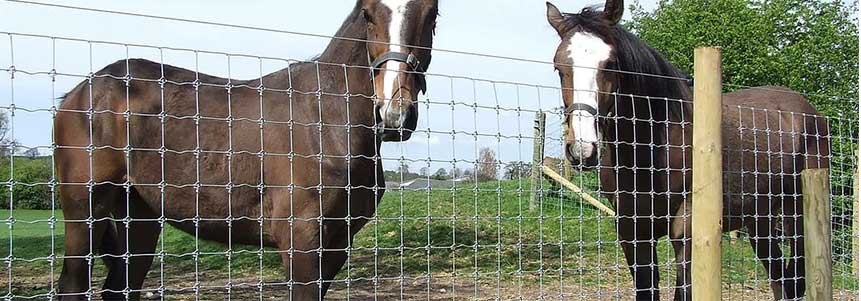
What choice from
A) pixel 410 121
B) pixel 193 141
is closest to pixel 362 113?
pixel 410 121

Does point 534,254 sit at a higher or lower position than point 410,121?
lower

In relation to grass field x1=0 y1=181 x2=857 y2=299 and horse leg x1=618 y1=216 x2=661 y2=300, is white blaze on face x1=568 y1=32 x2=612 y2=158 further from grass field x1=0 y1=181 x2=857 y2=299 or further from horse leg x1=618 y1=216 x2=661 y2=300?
grass field x1=0 y1=181 x2=857 y2=299

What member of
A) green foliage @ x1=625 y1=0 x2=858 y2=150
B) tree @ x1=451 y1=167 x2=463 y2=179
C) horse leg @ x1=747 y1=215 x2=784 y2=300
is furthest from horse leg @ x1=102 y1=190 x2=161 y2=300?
green foliage @ x1=625 y1=0 x2=858 y2=150

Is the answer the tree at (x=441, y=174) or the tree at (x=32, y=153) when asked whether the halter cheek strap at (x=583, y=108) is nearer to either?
the tree at (x=441, y=174)

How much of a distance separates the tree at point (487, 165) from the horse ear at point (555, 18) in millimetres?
1407

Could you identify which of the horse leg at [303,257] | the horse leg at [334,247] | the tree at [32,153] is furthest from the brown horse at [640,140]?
the tree at [32,153]

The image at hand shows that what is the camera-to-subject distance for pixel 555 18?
4891mm

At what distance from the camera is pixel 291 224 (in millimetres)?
3426

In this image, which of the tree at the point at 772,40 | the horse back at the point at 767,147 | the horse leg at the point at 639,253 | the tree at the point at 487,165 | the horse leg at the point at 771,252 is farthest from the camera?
the tree at the point at 772,40

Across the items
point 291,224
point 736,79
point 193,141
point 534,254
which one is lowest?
point 534,254

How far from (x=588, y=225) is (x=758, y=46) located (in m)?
8.66

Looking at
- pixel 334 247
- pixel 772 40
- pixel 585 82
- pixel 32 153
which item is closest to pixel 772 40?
pixel 772 40

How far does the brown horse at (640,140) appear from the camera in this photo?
4129 mm

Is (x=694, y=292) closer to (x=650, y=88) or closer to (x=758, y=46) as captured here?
(x=650, y=88)
